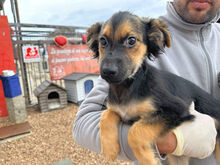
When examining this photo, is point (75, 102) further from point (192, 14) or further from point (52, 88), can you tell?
point (192, 14)

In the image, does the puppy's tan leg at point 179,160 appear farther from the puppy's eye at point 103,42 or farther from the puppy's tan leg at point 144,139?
the puppy's eye at point 103,42

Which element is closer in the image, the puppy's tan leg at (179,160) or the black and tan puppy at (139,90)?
the black and tan puppy at (139,90)

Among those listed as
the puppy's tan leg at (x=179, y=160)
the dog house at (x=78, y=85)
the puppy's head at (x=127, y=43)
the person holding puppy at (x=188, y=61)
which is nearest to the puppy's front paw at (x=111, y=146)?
the person holding puppy at (x=188, y=61)

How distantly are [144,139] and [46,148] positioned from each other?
345 centimetres

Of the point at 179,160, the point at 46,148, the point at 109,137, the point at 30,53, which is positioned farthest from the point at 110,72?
the point at 30,53

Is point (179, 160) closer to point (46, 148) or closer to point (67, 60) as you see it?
point (46, 148)

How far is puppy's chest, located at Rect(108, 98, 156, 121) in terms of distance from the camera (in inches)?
55.0

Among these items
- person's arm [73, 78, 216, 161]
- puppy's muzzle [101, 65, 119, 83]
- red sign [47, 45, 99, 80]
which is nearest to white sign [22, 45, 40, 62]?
red sign [47, 45, 99, 80]

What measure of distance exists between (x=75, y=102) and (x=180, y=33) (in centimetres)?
557

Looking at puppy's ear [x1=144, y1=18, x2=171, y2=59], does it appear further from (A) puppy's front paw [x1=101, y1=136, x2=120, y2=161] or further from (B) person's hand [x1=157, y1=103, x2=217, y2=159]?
(A) puppy's front paw [x1=101, y1=136, x2=120, y2=161]

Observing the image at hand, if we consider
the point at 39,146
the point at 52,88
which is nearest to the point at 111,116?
the point at 39,146

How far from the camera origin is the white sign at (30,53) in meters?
6.24

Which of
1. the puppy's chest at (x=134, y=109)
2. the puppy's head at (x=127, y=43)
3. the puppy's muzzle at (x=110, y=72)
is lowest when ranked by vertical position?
the puppy's chest at (x=134, y=109)

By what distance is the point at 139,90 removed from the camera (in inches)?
58.0
